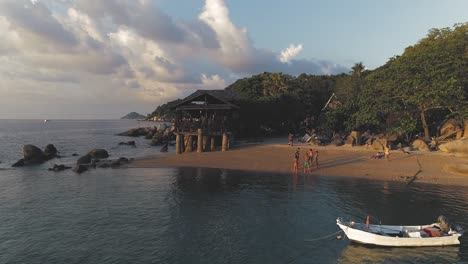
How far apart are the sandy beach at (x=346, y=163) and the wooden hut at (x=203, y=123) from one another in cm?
212

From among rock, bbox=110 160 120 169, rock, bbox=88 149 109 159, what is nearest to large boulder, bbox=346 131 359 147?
rock, bbox=110 160 120 169

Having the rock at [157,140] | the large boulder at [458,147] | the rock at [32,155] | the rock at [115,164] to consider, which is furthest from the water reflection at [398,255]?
the rock at [157,140]

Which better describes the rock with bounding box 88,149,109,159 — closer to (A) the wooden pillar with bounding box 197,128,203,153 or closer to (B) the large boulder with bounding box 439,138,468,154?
(A) the wooden pillar with bounding box 197,128,203,153

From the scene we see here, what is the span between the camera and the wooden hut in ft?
117

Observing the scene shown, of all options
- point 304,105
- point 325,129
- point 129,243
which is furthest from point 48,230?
point 304,105

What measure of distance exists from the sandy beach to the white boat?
1126cm

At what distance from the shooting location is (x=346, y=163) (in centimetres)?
2856

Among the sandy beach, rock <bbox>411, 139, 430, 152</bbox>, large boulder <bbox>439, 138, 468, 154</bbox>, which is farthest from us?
rock <bbox>411, 139, 430, 152</bbox>

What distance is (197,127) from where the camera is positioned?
1475 inches

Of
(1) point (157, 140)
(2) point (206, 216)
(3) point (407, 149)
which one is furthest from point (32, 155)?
(3) point (407, 149)

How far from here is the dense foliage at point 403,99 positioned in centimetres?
3353

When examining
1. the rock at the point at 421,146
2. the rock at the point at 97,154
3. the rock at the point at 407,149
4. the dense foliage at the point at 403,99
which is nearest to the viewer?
the rock at the point at 407,149

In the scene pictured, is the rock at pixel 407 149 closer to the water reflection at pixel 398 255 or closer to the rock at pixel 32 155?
the water reflection at pixel 398 255

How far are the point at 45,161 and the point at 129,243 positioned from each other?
2847 centimetres
